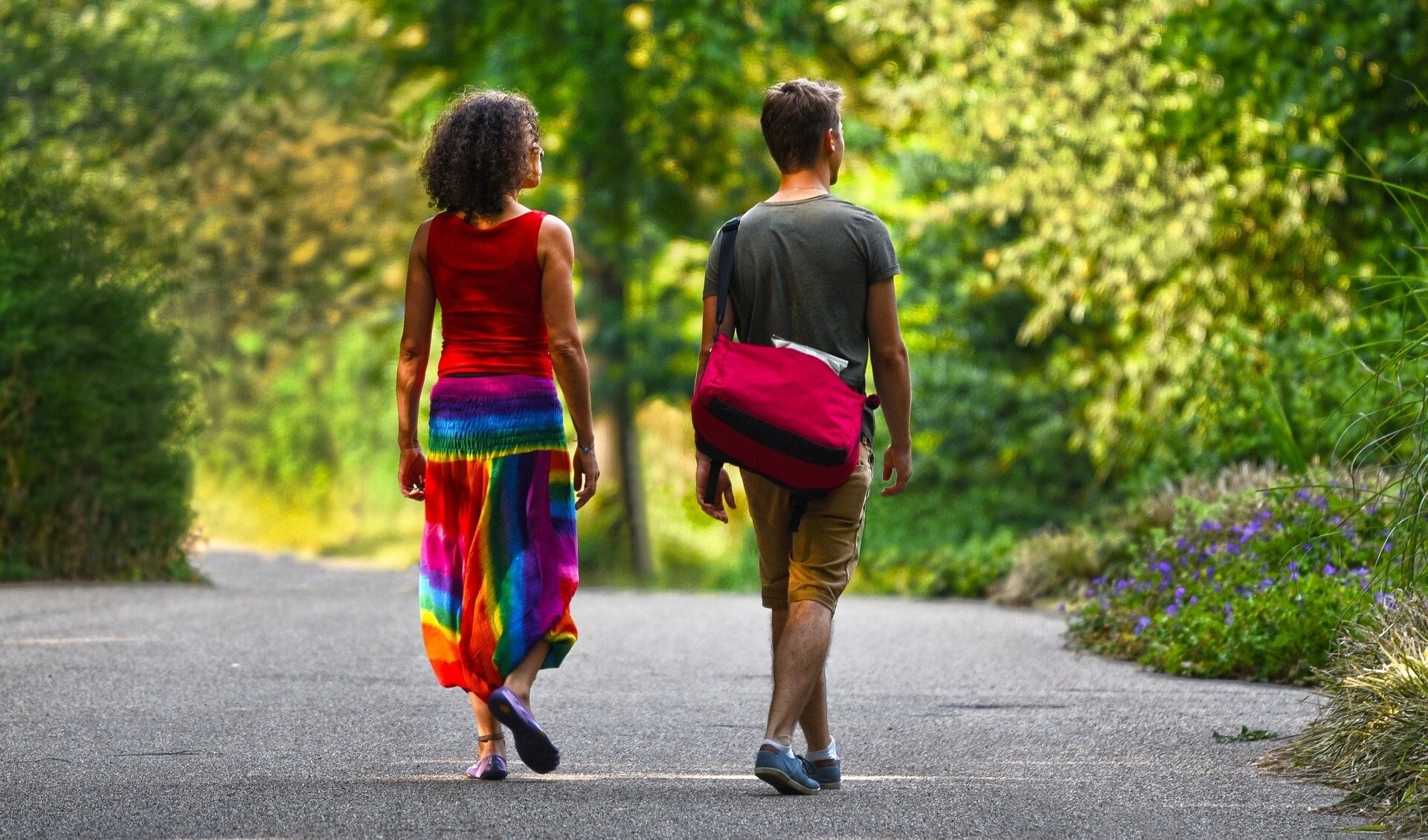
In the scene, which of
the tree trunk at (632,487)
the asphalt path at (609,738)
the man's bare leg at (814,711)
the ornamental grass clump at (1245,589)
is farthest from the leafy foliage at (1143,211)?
the man's bare leg at (814,711)

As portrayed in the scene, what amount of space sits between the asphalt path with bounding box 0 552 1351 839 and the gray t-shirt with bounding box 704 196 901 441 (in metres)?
1.27

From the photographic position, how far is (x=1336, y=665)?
5.99 meters

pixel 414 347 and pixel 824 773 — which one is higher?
pixel 414 347

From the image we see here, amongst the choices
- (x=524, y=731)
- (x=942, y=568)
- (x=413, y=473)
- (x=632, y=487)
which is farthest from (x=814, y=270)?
(x=632, y=487)

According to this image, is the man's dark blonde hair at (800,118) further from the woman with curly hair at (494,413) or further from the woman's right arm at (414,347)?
the woman's right arm at (414,347)

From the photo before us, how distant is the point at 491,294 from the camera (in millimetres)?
5414

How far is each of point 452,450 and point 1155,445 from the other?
1025cm

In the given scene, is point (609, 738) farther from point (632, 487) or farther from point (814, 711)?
point (632, 487)

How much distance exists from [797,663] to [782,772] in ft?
0.95

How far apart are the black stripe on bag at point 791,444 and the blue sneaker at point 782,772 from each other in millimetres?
788

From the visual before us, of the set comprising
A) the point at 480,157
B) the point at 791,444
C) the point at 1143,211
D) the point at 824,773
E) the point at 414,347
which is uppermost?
the point at 1143,211

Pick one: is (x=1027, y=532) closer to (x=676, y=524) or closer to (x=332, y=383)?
(x=676, y=524)

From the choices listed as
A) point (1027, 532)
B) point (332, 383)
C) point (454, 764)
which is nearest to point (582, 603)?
point (1027, 532)

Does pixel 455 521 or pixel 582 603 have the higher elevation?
pixel 455 521
